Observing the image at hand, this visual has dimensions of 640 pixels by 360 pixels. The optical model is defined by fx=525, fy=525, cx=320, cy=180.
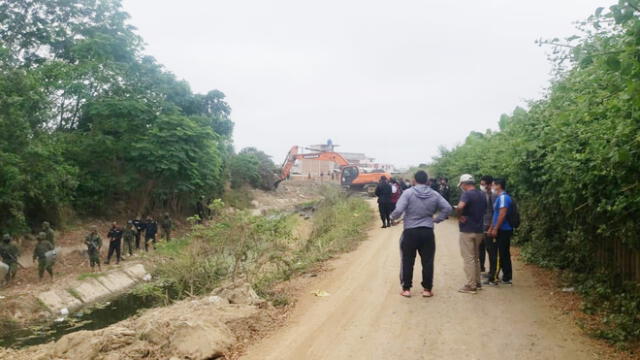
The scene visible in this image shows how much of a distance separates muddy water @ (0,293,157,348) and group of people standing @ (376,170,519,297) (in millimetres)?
7619

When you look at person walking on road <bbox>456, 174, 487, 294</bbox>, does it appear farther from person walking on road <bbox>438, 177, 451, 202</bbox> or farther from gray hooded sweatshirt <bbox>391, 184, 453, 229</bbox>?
person walking on road <bbox>438, 177, 451, 202</bbox>

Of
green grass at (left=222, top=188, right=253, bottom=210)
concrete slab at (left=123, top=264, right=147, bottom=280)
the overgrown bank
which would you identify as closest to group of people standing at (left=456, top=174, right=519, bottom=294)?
the overgrown bank

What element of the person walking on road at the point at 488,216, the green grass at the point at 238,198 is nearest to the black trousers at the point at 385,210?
the person walking on road at the point at 488,216

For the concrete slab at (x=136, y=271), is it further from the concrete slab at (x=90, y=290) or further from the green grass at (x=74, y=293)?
the green grass at (x=74, y=293)

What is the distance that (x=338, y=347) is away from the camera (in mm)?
5609

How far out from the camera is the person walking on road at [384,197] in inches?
601

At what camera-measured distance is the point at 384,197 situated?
15531 mm

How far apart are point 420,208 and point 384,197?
27.7 feet

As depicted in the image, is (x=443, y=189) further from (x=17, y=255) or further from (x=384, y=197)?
(x=17, y=255)

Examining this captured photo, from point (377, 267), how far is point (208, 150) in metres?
17.4

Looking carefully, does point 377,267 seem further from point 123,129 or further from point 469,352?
point 123,129

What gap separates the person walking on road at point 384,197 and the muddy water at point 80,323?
6866 mm

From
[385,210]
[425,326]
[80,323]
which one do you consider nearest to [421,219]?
[425,326]

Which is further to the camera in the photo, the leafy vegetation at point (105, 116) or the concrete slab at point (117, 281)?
the leafy vegetation at point (105, 116)
